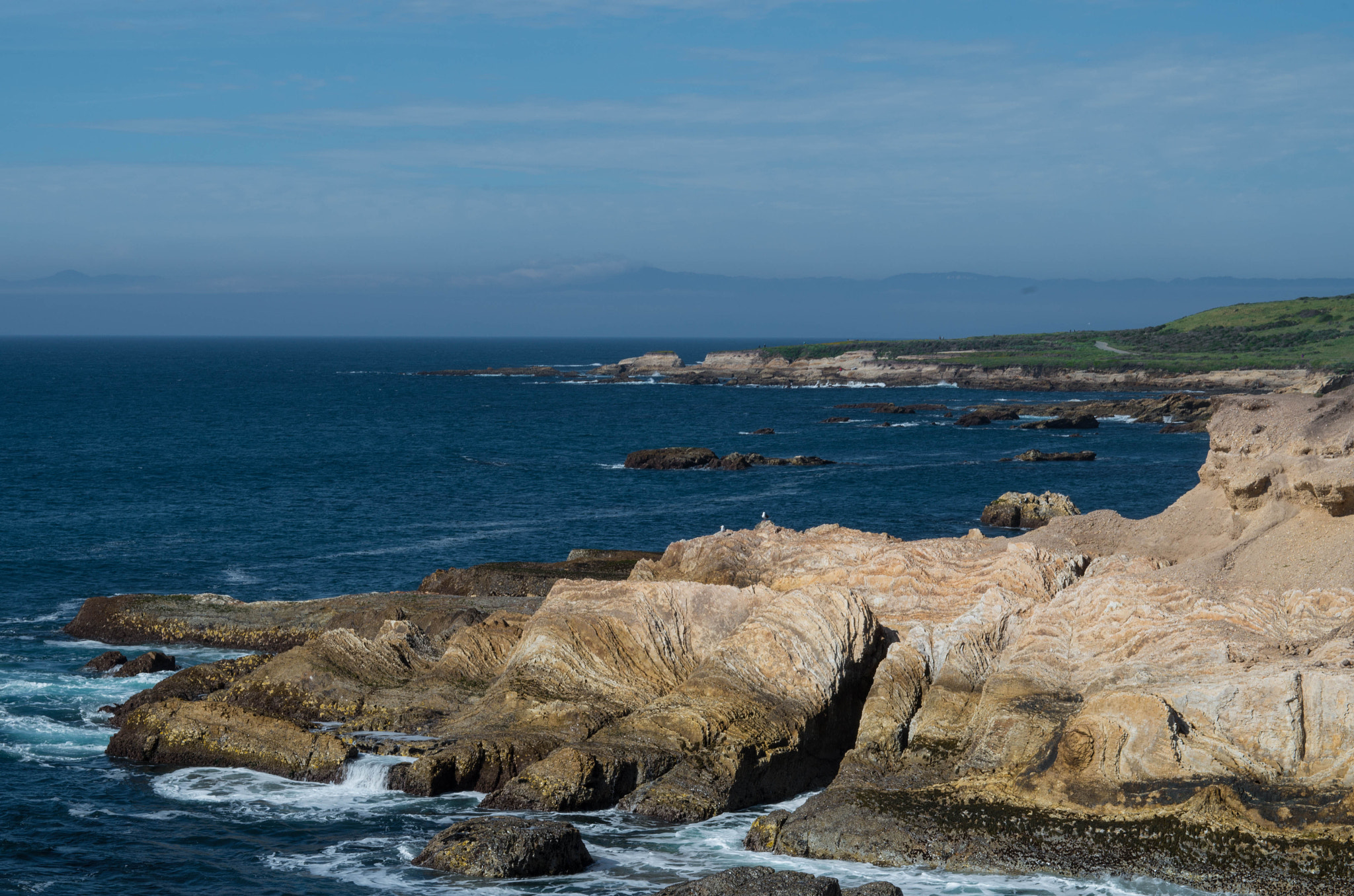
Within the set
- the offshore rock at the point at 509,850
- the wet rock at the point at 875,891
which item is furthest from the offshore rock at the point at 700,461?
the wet rock at the point at 875,891

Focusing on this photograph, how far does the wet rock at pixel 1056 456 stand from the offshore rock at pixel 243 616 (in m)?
51.3

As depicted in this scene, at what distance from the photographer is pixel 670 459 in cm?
7525

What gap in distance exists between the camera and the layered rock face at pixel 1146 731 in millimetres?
16141

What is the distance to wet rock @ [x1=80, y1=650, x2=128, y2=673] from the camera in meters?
30.1

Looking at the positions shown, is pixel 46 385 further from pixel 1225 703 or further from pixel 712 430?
pixel 1225 703

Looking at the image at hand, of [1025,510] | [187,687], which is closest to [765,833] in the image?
[187,687]

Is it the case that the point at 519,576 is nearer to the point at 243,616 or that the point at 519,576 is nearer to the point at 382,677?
the point at 243,616

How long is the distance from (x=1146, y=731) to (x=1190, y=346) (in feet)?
502

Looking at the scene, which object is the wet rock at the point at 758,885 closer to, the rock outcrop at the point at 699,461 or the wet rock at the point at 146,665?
the wet rock at the point at 146,665

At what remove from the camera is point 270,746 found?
22344 mm

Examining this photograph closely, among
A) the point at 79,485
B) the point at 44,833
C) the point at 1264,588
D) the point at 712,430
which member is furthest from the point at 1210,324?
the point at 44,833

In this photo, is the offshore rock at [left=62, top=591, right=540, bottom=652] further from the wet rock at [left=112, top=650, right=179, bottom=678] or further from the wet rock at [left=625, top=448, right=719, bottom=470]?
the wet rock at [left=625, top=448, right=719, bottom=470]

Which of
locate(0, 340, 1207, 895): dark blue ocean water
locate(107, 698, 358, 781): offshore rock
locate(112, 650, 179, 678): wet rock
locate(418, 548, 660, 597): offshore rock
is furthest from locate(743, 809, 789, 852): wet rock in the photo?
locate(112, 650, 179, 678): wet rock

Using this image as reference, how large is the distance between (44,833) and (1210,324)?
174139 mm
